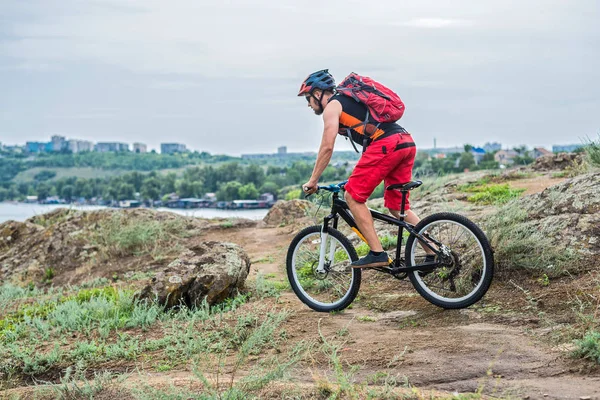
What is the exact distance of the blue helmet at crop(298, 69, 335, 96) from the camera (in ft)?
19.6

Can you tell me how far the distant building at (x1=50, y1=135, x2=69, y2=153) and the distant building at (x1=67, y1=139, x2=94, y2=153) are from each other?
1.19 feet

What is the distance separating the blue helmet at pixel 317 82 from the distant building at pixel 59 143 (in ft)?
179

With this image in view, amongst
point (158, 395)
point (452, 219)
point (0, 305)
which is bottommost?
point (0, 305)

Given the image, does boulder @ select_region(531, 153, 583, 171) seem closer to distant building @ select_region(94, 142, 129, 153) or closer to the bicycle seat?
the bicycle seat

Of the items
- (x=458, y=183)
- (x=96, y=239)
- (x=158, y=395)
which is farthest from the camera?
(x=458, y=183)

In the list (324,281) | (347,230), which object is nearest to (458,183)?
(347,230)

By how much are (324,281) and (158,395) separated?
3046 millimetres

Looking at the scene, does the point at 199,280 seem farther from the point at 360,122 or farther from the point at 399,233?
the point at 360,122

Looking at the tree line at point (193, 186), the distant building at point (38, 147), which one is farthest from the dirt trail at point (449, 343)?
the distant building at point (38, 147)

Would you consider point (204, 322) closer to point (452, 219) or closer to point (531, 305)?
point (452, 219)

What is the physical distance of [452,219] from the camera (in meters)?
5.62

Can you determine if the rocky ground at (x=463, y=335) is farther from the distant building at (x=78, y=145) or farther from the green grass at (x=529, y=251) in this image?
the distant building at (x=78, y=145)

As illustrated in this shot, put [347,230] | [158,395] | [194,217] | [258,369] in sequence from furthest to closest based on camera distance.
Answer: [194,217] < [347,230] < [258,369] < [158,395]

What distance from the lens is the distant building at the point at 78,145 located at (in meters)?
57.9
